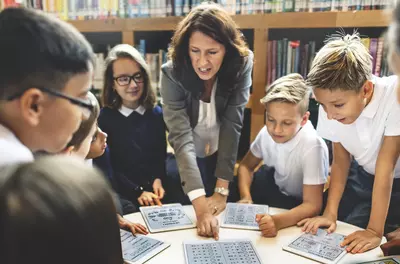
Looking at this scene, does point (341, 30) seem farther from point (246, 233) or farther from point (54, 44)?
point (54, 44)

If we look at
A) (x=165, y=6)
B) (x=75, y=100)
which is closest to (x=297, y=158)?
(x=75, y=100)

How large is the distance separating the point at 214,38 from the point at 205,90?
271 mm

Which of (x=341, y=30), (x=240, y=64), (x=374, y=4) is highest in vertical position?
(x=374, y=4)

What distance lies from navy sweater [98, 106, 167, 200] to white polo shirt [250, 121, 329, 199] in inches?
19.6

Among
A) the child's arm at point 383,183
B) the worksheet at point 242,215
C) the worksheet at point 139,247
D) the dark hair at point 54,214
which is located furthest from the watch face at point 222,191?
the dark hair at point 54,214

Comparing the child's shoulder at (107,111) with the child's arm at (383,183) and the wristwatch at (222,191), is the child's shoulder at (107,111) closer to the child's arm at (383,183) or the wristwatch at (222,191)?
the wristwatch at (222,191)

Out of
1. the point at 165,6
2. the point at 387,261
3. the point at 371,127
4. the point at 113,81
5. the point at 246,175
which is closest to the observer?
the point at 387,261

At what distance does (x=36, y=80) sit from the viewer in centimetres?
70

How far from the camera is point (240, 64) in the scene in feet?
5.21

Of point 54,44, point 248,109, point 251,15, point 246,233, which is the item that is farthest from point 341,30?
point 54,44

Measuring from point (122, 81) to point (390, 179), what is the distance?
1193mm

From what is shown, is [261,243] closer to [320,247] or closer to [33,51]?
[320,247]

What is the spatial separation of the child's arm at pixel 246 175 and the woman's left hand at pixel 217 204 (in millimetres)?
125

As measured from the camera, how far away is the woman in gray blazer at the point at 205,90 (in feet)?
4.88
